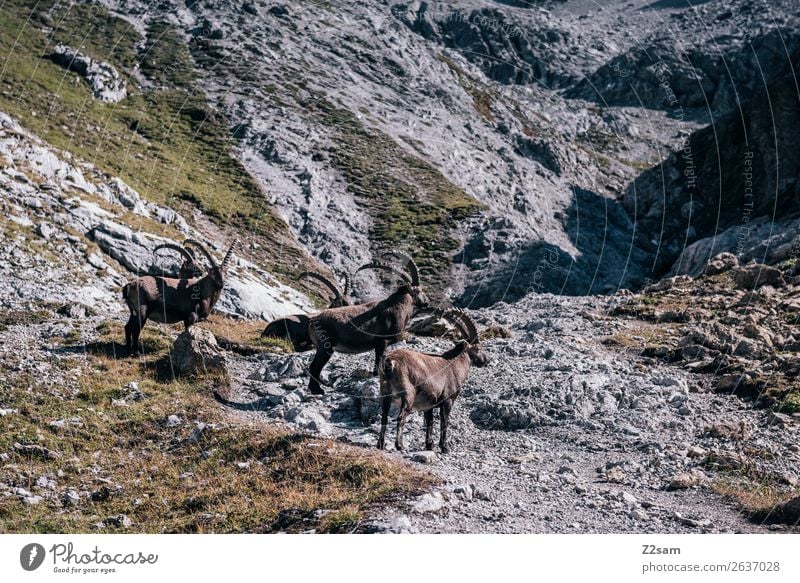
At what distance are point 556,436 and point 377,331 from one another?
19.0 ft

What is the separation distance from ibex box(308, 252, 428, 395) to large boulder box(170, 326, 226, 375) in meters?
3.10

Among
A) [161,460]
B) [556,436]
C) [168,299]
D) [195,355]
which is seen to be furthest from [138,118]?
[556,436]

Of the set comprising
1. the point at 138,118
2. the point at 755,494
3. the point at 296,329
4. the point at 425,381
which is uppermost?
the point at 755,494

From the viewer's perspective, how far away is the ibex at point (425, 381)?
1833 cm

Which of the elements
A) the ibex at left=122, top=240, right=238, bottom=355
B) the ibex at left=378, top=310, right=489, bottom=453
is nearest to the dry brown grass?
the ibex at left=378, top=310, right=489, bottom=453

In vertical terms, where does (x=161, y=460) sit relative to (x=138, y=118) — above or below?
above

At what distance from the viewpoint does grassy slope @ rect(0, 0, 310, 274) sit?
72.4 metres

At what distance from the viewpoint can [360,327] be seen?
22844 millimetres

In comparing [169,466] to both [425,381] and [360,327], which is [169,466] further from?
[360,327]

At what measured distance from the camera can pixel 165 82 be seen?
10175cm

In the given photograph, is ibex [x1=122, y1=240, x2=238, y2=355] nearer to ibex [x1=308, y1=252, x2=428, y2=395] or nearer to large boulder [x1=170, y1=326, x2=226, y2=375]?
large boulder [x1=170, y1=326, x2=226, y2=375]

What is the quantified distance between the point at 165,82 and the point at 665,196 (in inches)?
2562

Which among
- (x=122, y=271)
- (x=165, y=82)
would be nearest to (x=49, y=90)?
(x=165, y=82)

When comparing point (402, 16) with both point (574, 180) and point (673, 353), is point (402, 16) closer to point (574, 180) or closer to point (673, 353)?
point (574, 180)
